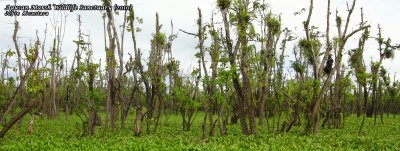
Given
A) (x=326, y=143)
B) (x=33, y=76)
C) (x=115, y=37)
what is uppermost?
(x=115, y=37)

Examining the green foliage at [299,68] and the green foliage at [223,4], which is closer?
the green foliage at [223,4]

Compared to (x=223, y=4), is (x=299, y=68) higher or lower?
lower

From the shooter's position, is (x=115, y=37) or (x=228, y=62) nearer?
(x=228, y=62)

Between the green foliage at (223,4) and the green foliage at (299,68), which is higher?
the green foliage at (223,4)

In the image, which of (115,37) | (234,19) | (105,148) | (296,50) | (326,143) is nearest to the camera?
(105,148)

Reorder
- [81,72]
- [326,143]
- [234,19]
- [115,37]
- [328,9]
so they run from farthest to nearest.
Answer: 1. [115,37]
2. [81,72]
3. [328,9]
4. [234,19]
5. [326,143]

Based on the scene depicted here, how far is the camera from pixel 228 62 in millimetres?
18734

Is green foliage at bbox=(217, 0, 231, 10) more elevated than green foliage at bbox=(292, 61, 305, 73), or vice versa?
green foliage at bbox=(217, 0, 231, 10)

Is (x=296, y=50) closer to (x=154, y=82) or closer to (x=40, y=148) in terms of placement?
(x=154, y=82)

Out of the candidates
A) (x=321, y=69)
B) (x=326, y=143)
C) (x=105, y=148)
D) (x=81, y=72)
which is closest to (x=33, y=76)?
(x=105, y=148)

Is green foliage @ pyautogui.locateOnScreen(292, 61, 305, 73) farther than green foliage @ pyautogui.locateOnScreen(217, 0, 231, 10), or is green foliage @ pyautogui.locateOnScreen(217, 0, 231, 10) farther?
green foliage @ pyautogui.locateOnScreen(292, 61, 305, 73)

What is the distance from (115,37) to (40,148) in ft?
32.3

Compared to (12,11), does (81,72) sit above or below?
below

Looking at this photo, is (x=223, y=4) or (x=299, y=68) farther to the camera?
(x=299, y=68)
